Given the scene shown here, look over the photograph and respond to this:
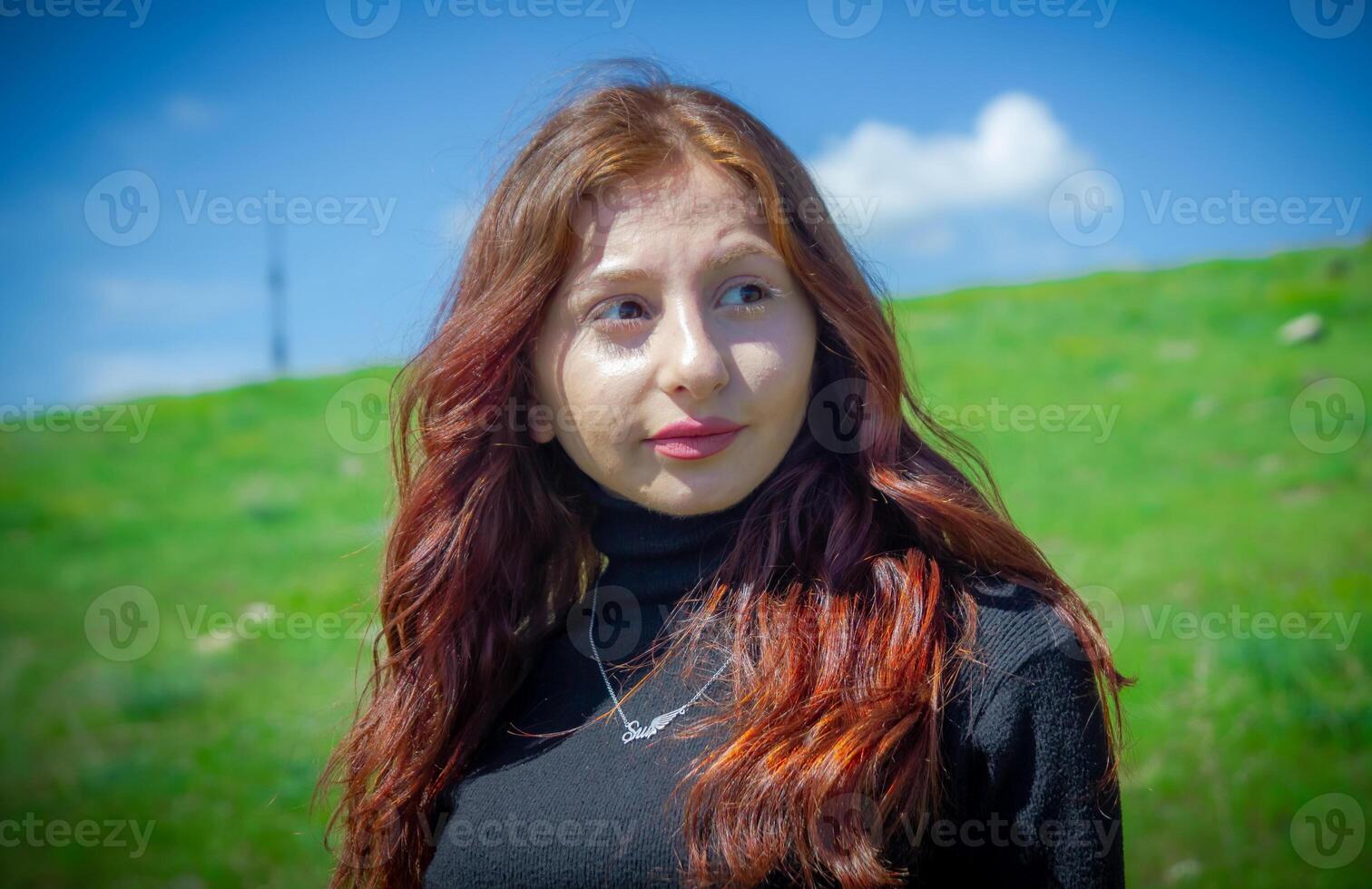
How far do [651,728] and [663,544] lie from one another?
0.38 m

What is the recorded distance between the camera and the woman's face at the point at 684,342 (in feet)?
5.55

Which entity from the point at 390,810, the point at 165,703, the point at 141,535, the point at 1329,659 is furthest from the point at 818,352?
the point at 141,535

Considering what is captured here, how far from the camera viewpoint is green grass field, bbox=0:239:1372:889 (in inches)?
149

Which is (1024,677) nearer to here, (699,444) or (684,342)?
(699,444)

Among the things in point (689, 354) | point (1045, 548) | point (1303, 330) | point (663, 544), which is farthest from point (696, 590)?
point (1303, 330)

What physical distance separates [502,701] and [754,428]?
0.89 m

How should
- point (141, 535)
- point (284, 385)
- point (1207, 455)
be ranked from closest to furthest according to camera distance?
point (1207, 455), point (141, 535), point (284, 385)

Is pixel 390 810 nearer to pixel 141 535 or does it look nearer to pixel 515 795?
pixel 515 795

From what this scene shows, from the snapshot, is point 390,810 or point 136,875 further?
point 136,875

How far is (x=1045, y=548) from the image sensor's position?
5.42m

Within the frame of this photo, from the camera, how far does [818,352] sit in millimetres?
1938

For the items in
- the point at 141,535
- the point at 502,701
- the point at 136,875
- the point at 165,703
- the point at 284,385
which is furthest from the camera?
the point at 284,385

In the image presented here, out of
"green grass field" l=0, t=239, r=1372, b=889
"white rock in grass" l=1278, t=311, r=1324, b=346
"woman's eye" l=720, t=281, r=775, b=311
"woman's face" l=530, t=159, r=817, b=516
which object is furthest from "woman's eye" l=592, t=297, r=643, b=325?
"white rock in grass" l=1278, t=311, r=1324, b=346

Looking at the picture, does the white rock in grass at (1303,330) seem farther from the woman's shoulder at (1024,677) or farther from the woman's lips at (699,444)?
the woman's lips at (699,444)
